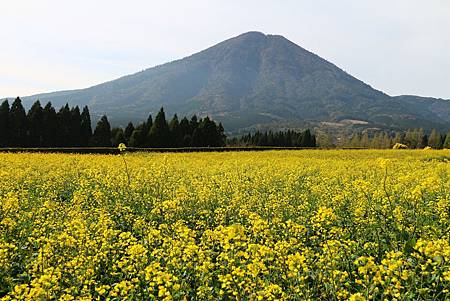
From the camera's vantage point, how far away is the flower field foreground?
3.65 metres

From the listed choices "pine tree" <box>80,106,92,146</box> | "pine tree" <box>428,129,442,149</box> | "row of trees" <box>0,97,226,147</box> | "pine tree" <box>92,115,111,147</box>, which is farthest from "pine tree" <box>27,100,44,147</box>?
"pine tree" <box>428,129,442,149</box>

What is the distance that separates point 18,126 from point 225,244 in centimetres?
4421

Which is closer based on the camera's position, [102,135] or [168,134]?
[102,135]

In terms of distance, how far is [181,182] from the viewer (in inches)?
433

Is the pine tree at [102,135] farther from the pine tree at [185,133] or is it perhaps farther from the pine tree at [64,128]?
the pine tree at [185,133]

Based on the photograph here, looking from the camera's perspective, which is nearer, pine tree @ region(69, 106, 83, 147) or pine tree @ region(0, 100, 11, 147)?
pine tree @ region(0, 100, 11, 147)

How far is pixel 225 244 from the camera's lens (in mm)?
4023

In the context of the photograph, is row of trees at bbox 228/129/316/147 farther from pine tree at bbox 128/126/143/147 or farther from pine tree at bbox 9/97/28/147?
pine tree at bbox 9/97/28/147

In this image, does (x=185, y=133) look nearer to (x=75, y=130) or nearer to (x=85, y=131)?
(x=85, y=131)

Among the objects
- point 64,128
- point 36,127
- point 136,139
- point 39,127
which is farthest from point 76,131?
point 136,139

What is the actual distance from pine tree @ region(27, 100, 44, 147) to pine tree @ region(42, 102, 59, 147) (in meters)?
0.22

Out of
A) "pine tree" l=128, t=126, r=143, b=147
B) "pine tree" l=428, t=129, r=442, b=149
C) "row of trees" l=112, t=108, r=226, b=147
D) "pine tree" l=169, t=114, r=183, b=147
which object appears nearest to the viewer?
"pine tree" l=128, t=126, r=143, b=147

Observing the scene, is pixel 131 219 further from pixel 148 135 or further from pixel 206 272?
pixel 148 135

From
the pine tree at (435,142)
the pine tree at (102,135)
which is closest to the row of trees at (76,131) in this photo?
the pine tree at (102,135)
